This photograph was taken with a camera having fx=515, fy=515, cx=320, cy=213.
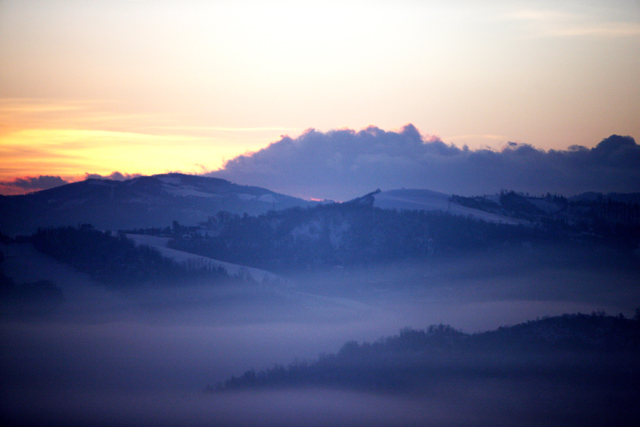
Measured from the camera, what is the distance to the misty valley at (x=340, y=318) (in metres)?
32.2

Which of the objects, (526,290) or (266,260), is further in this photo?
(266,260)

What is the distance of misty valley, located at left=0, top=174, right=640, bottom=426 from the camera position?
106ft

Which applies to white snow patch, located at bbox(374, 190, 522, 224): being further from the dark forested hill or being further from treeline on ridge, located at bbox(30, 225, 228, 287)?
treeline on ridge, located at bbox(30, 225, 228, 287)

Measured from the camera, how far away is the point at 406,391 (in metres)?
33.4

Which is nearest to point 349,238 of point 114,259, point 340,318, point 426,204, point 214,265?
point 426,204

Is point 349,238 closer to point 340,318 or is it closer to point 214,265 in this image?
point 214,265

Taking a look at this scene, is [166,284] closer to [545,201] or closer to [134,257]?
[134,257]

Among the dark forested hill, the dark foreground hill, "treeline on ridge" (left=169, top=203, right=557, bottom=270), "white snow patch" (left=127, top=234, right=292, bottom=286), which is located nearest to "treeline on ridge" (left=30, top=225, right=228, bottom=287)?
"white snow patch" (left=127, top=234, right=292, bottom=286)

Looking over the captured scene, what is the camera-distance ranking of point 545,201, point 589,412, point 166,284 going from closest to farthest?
point 589,412
point 166,284
point 545,201

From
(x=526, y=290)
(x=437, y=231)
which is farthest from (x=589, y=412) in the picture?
(x=437, y=231)

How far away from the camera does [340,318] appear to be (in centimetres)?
7231

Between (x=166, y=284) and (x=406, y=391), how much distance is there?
54.4 meters

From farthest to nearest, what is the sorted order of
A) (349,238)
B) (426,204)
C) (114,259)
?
(426,204) < (349,238) < (114,259)

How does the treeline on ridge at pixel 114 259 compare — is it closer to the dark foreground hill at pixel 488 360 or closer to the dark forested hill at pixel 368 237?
the dark forested hill at pixel 368 237
